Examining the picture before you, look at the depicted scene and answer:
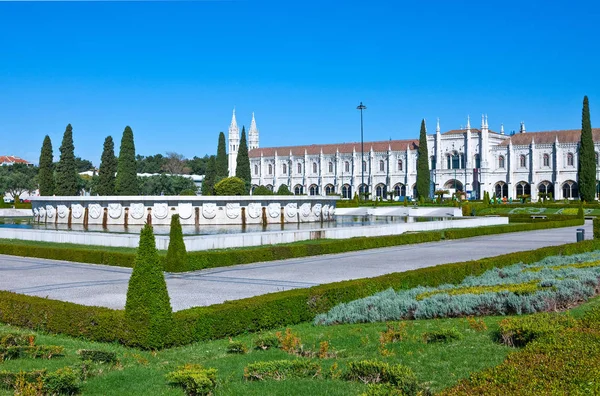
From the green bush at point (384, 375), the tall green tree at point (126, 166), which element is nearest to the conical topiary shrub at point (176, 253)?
the green bush at point (384, 375)

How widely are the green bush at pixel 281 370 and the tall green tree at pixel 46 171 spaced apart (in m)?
41.2

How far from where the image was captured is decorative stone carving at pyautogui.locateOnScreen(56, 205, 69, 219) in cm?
2653

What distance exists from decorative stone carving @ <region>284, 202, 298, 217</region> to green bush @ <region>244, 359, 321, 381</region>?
21.4m

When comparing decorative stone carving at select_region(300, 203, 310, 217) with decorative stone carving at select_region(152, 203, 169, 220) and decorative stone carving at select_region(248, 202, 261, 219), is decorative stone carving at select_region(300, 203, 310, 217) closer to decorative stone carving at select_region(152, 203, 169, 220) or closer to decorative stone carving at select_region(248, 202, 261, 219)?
decorative stone carving at select_region(248, 202, 261, 219)

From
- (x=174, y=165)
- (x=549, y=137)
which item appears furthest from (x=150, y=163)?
(x=549, y=137)

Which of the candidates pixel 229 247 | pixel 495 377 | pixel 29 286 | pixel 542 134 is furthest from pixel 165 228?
pixel 542 134

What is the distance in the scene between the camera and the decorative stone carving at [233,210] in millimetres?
25625

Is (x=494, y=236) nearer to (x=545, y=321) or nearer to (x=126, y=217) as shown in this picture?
(x=126, y=217)

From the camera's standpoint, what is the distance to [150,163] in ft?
384

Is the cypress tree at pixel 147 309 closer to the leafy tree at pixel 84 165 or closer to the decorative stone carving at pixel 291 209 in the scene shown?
the decorative stone carving at pixel 291 209

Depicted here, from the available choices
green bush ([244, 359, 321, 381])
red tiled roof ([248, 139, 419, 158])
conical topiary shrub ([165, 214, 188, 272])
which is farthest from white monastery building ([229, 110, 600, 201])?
green bush ([244, 359, 321, 381])

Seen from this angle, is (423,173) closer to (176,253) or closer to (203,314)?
(176,253)

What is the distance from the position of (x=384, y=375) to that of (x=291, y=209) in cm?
2199

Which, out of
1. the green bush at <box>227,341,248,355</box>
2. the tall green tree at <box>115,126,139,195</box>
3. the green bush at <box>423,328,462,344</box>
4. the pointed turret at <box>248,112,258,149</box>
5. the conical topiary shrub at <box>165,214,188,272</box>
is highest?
the pointed turret at <box>248,112,258,149</box>
